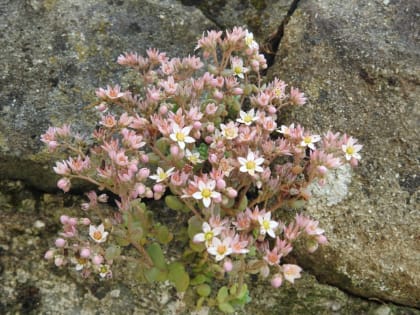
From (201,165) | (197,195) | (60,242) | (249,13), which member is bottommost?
(60,242)

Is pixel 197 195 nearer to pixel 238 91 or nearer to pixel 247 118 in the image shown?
pixel 247 118

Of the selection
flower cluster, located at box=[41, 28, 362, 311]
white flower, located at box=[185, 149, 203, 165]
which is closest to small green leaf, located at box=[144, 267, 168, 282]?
flower cluster, located at box=[41, 28, 362, 311]

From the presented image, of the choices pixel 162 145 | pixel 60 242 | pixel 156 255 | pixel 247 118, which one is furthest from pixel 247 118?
pixel 60 242

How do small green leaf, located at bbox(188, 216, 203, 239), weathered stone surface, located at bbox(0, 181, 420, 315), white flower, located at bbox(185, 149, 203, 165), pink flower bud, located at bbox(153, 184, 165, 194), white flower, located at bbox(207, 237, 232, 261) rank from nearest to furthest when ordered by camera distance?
white flower, located at bbox(207, 237, 232, 261), pink flower bud, located at bbox(153, 184, 165, 194), small green leaf, located at bbox(188, 216, 203, 239), white flower, located at bbox(185, 149, 203, 165), weathered stone surface, located at bbox(0, 181, 420, 315)

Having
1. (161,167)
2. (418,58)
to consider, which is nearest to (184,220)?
(161,167)

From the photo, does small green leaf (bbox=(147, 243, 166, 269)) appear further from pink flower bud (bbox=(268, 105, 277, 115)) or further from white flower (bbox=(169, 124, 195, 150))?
pink flower bud (bbox=(268, 105, 277, 115))

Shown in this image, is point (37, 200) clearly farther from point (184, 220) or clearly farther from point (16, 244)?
point (184, 220)
